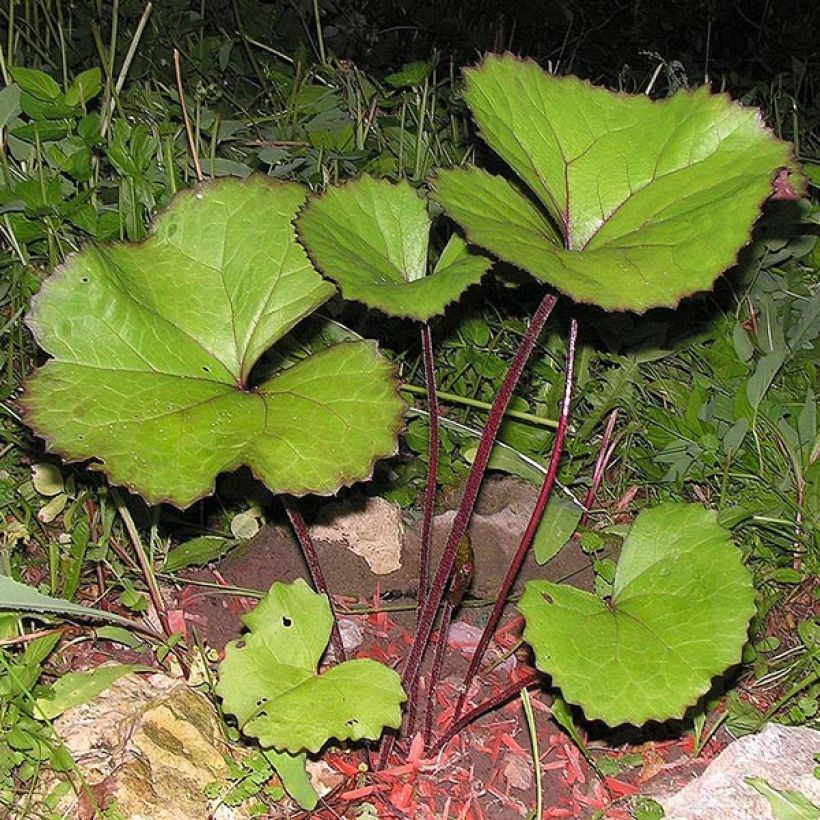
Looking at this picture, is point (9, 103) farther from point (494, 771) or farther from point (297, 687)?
point (494, 771)

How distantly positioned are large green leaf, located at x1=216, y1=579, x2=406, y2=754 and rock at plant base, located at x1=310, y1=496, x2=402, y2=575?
42 centimetres

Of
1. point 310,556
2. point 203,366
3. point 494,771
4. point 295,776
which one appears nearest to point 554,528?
point 494,771

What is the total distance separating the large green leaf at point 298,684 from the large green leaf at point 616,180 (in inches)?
24.2

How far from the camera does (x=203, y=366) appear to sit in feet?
5.12

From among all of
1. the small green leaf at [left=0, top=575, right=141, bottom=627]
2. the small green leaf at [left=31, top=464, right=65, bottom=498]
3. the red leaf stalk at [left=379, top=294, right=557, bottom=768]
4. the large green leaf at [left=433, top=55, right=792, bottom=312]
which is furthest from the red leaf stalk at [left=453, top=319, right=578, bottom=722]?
the small green leaf at [left=31, top=464, right=65, bottom=498]

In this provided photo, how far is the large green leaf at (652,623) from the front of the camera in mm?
1440

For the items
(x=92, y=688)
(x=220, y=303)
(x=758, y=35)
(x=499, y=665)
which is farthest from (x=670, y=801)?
(x=758, y=35)

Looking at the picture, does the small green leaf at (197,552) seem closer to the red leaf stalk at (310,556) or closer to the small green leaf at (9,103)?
the red leaf stalk at (310,556)

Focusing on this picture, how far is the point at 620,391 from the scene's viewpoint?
2.28 meters

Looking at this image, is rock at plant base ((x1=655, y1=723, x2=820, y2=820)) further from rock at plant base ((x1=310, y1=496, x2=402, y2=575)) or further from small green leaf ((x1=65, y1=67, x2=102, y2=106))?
small green leaf ((x1=65, y1=67, x2=102, y2=106))

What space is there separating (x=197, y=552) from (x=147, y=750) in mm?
412

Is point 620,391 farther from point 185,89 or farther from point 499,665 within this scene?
point 185,89

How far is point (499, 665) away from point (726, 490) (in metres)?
0.57

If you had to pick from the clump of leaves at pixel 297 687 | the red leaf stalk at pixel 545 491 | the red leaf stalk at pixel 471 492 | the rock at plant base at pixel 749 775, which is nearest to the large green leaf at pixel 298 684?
the clump of leaves at pixel 297 687
